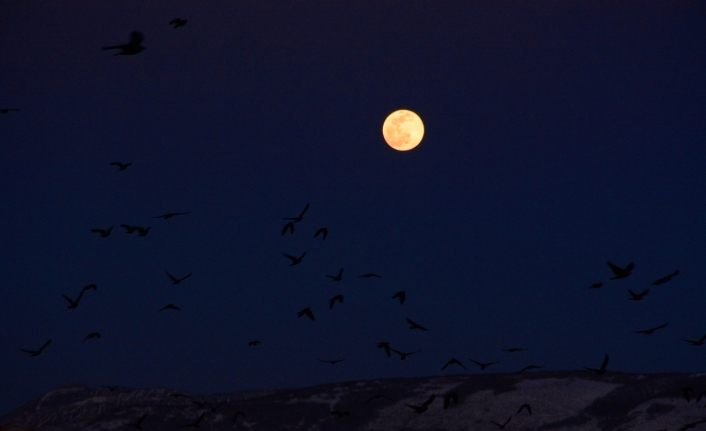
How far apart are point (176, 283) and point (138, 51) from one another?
16309 mm

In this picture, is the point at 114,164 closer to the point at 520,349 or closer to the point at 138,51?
the point at 138,51

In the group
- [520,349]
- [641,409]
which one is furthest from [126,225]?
[641,409]

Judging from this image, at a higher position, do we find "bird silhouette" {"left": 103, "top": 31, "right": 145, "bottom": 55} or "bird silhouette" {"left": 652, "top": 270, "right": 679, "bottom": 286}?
"bird silhouette" {"left": 103, "top": 31, "right": 145, "bottom": 55}

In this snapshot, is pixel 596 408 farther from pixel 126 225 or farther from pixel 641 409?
pixel 126 225

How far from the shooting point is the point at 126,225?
127 feet

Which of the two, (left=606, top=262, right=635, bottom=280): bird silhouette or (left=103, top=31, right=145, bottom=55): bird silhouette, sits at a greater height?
(left=103, top=31, right=145, bottom=55): bird silhouette

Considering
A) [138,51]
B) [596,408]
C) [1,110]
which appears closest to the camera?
[138,51]

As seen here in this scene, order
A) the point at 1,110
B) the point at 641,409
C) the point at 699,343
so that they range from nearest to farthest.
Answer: the point at 1,110 < the point at 699,343 < the point at 641,409

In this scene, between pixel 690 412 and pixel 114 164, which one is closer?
pixel 114 164

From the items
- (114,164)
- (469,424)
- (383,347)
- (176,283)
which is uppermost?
(114,164)

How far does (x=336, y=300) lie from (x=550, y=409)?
159 metres

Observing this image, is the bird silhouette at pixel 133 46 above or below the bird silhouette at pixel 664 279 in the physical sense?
above

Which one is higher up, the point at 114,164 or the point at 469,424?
the point at 114,164

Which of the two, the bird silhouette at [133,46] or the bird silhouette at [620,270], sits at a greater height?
the bird silhouette at [133,46]
